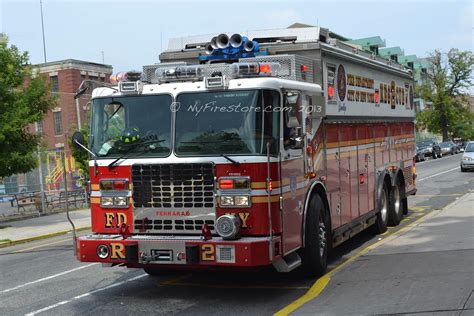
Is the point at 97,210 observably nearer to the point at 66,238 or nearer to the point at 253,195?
the point at 253,195

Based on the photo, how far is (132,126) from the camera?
7398 mm

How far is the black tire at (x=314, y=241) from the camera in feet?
26.0

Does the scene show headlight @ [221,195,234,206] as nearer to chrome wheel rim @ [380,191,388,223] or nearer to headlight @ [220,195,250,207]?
headlight @ [220,195,250,207]

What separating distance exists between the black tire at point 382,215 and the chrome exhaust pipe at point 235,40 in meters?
5.02

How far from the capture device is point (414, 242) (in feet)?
34.8

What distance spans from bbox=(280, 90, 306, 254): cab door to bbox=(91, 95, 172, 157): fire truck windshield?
137 centimetres

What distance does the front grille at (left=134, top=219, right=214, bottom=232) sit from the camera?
701 centimetres

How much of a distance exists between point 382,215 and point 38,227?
10.5 metres

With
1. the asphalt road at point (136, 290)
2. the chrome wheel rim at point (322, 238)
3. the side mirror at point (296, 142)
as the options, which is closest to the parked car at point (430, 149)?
the asphalt road at point (136, 290)

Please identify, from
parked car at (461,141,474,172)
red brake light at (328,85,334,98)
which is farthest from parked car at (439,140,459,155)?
red brake light at (328,85,334,98)

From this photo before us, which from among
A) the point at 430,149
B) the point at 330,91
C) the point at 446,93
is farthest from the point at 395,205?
the point at 446,93

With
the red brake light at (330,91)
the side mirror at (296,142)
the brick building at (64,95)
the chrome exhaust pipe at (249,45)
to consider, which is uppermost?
the brick building at (64,95)

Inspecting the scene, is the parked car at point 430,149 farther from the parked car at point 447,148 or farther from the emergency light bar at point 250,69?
the emergency light bar at point 250,69

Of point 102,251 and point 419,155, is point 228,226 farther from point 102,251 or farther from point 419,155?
point 419,155
